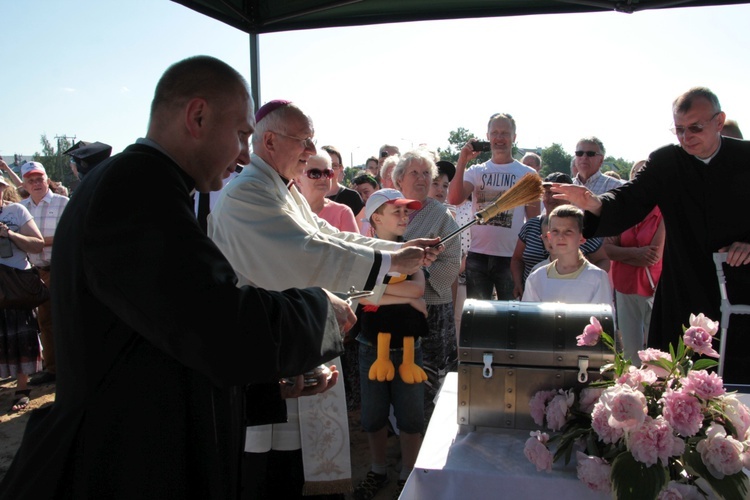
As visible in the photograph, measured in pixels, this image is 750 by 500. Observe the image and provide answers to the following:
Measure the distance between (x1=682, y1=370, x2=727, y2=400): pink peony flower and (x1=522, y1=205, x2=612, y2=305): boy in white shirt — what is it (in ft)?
5.88

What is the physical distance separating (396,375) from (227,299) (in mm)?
2433

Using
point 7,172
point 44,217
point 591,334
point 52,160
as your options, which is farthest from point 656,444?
A: point 52,160

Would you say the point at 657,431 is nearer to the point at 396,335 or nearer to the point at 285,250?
the point at 285,250

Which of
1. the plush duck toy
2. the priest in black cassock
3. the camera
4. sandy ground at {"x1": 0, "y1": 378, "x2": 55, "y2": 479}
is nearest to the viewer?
the priest in black cassock

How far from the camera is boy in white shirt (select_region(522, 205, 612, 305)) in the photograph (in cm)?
336

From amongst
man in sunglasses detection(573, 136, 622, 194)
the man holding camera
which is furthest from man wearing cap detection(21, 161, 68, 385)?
man in sunglasses detection(573, 136, 622, 194)

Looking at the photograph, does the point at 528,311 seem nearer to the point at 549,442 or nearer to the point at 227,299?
the point at 549,442

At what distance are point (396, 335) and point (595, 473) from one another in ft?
6.59

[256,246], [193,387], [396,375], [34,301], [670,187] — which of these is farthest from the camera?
[34,301]

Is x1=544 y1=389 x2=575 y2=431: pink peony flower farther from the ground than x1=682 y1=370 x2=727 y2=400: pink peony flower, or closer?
closer

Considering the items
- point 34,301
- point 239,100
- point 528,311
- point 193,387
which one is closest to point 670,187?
point 528,311

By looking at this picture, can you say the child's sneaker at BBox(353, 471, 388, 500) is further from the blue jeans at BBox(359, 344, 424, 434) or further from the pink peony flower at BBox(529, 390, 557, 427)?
the pink peony flower at BBox(529, 390, 557, 427)

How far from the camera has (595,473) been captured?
5.20 ft

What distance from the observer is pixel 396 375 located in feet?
11.7
